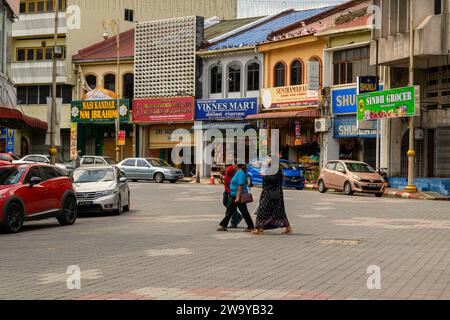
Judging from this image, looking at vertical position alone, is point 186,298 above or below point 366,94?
below

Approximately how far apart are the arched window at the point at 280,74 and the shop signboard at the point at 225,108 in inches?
74.0

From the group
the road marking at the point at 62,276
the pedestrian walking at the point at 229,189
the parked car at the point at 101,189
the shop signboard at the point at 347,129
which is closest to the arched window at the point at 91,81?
the shop signboard at the point at 347,129

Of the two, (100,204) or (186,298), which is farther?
(100,204)

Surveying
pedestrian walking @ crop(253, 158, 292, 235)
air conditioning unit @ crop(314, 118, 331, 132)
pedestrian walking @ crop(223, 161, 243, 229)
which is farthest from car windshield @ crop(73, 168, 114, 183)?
air conditioning unit @ crop(314, 118, 331, 132)

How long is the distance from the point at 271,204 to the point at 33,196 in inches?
215

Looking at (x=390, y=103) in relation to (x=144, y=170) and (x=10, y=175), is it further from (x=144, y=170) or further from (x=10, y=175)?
(x=10, y=175)

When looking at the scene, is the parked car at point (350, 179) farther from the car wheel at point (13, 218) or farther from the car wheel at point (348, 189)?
the car wheel at point (13, 218)

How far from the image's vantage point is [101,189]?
73.4 ft

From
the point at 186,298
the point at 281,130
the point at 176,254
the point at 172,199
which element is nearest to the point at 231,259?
the point at 176,254

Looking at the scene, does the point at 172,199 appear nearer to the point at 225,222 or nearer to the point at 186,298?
the point at 225,222

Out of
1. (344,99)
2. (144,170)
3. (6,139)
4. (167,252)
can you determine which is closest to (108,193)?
(167,252)

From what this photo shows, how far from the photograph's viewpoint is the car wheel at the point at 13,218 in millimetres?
16562

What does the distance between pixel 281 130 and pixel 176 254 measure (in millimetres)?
34327

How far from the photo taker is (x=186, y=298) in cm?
852
